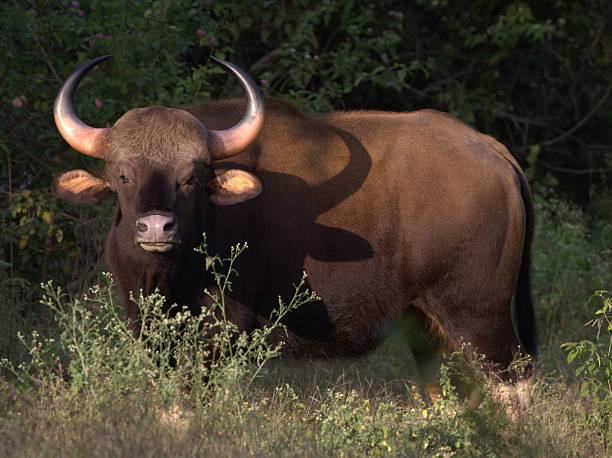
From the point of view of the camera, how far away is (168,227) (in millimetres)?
4492

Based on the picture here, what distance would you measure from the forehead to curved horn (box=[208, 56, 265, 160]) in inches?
2.9

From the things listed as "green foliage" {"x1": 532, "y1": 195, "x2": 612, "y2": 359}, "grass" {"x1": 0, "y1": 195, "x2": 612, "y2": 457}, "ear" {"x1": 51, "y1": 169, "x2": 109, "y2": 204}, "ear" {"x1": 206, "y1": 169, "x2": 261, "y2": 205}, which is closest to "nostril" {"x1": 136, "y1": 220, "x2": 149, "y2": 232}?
"grass" {"x1": 0, "y1": 195, "x2": 612, "y2": 457}

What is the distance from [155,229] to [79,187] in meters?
0.93

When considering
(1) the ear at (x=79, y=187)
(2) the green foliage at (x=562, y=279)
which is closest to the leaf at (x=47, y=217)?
(1) the ear at (x=79, y=187)

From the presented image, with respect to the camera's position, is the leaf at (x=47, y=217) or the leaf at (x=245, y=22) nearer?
the leaf at (x=47, y=217)

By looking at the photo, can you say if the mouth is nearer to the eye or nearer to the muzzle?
the muzzle

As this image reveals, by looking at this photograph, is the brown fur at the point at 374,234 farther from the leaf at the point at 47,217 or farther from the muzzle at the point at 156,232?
the leaf at the point at 47,217

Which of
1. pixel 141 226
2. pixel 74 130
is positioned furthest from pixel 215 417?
pixel 74 130

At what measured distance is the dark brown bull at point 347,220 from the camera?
16.7ft

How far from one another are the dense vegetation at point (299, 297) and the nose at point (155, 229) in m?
0.34

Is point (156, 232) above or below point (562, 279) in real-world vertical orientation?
above

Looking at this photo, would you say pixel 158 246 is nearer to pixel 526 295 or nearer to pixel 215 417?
pixel 215 417

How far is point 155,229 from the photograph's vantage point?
14.6ft

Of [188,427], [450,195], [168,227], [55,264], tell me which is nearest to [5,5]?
[55,264]
